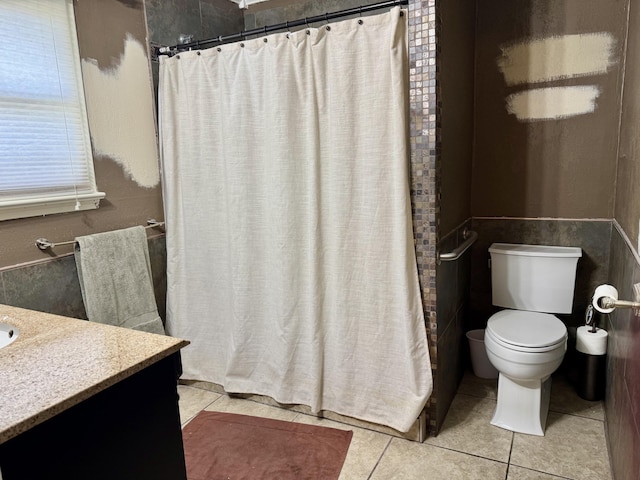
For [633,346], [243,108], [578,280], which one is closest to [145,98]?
[243,108]

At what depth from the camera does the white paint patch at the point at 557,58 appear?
2408 millimetres

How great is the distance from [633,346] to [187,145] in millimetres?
2125

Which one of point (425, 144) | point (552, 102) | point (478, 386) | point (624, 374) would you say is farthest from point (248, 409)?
point (552, 102)

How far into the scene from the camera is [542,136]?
2.60 m

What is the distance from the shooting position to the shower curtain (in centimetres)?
199

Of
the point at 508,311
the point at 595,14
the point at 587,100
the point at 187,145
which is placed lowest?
the point at 508,311

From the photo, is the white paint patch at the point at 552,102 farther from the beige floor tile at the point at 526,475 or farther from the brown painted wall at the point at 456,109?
the beige floor tile at the point at 526,475

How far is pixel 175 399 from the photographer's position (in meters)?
1.25

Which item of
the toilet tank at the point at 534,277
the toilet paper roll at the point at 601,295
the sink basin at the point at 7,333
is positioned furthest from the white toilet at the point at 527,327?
the sink basin at the point at 7,333

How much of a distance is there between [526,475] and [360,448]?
2.25ft

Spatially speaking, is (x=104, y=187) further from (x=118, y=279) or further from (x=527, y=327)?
(x=527, y=327)

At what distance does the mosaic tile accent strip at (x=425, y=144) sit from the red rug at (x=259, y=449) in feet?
1.99

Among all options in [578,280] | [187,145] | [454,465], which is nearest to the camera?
[454,465]

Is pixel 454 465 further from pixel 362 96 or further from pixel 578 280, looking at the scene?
pixel 362 96
